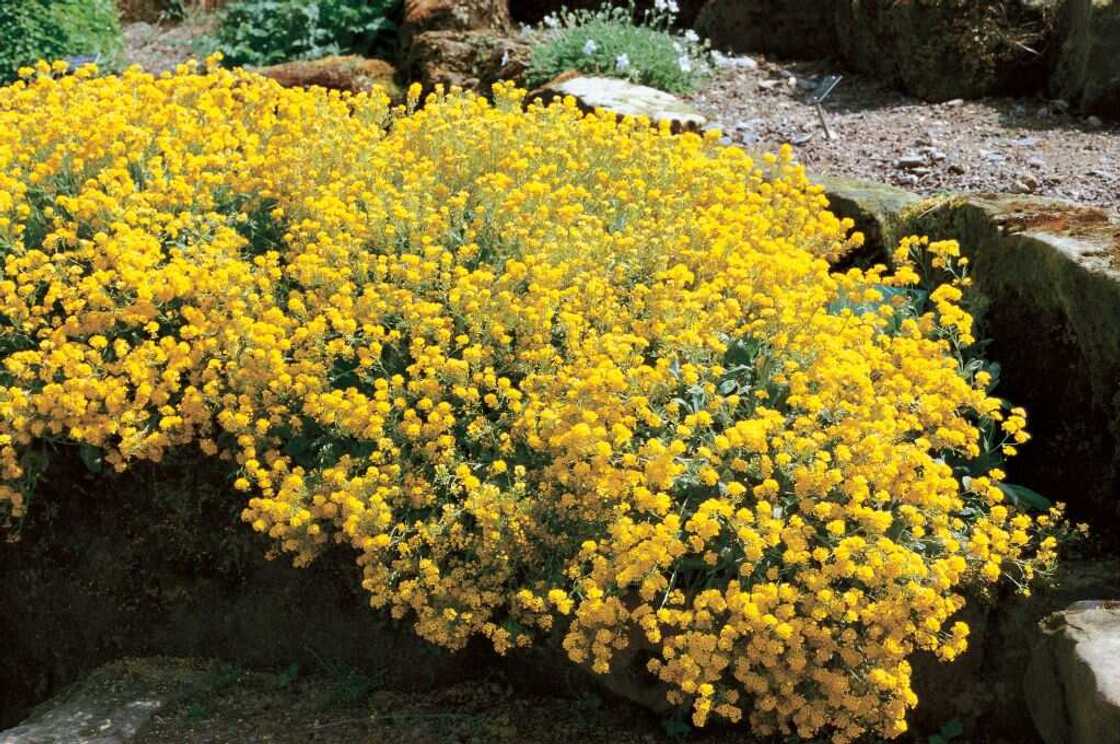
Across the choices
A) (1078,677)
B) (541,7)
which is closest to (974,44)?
(541,7)

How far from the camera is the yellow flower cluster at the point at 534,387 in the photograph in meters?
3.32

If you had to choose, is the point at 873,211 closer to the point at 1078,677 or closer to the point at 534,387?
the point at 534,387

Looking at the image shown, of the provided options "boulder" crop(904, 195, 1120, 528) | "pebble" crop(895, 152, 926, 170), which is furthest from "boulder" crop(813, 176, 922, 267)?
"pebble" crop(895, 152, 926, 170)

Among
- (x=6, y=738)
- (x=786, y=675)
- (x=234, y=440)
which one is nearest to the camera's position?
(x=786, y=675)

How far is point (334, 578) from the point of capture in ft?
13.6

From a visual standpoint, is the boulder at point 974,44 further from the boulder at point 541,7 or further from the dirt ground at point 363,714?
the dirt ground at point 363,714

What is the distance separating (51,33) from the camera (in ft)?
31.1

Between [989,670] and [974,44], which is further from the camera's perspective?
[974,44]

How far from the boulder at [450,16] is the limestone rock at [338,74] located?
384 millimetres

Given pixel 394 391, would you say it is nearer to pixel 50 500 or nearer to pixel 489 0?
pixel 50 500

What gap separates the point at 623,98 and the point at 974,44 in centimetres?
185

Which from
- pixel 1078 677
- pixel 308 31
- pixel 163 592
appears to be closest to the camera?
pixel 1078 677

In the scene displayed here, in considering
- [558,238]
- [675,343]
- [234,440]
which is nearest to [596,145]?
[558,238]

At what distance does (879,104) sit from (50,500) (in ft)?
15.7
